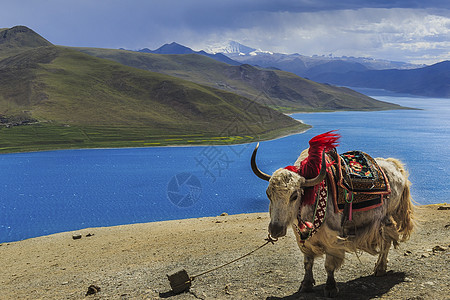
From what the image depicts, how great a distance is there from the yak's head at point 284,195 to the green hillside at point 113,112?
216ft

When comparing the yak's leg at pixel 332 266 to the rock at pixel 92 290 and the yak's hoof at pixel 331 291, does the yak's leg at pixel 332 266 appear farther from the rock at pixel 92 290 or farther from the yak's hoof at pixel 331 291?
the rock at pixel 92 290

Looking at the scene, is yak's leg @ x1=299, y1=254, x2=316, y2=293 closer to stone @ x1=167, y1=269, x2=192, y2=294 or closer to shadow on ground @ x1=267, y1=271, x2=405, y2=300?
shadow on ground @ x1=267, y1=271, x2=405, y2=300

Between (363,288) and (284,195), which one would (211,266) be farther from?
(284,195)

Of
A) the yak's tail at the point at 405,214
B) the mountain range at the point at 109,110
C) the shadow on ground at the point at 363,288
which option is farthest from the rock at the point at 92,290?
the mountain range at the point at 109,110

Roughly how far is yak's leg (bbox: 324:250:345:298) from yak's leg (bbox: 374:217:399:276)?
3.48 ft

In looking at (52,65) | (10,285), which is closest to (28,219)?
(10,285)

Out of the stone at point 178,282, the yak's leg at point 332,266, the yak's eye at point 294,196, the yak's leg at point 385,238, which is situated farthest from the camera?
the stone at point 178,282

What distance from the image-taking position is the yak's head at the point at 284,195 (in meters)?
4.48

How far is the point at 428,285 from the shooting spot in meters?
5.31

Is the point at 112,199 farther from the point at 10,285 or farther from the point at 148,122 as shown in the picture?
the point at 148,122

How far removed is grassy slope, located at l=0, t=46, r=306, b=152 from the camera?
7200cm

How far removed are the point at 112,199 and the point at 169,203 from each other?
5.44m

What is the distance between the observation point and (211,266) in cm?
768

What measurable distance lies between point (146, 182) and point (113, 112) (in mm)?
56587
